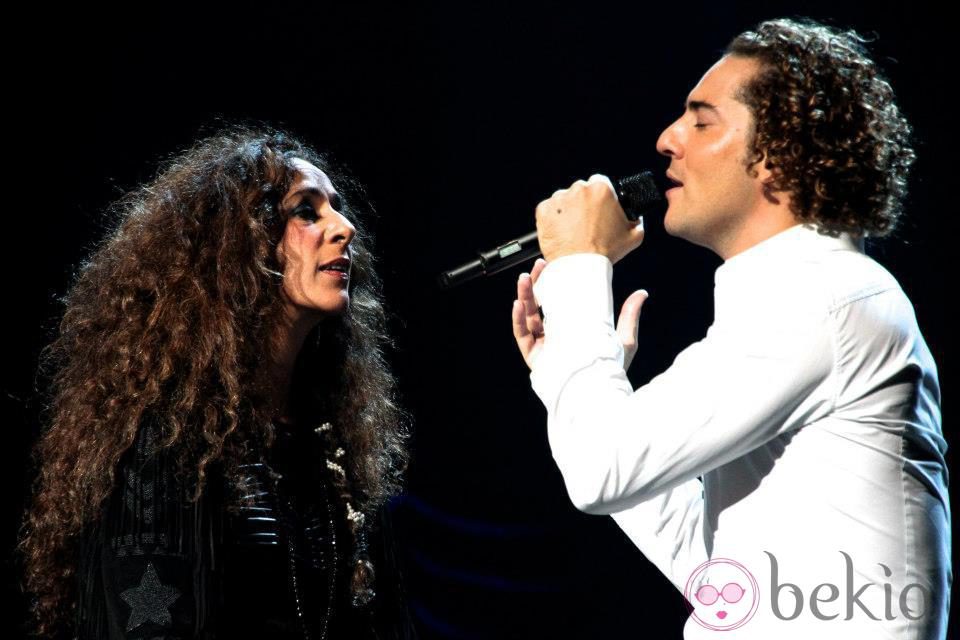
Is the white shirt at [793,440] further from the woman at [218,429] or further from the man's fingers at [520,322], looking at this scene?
the woman at [218,429]

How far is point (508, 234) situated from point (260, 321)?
137cm

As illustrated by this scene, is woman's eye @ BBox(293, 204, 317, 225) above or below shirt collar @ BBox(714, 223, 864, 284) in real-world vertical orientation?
above

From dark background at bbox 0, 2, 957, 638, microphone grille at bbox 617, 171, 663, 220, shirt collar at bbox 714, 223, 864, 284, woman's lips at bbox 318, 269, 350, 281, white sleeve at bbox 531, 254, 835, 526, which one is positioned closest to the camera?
white sleeve at bbox 531, 254, 835, 526

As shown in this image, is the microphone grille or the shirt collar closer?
the shirt collar

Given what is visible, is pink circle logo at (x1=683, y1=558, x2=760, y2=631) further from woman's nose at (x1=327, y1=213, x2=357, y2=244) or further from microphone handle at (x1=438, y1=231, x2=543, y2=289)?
woman's nose at (x1=327, y1=213, x2=357, y2=244)

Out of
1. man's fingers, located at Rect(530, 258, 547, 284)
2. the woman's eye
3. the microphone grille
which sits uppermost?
the woman's eye

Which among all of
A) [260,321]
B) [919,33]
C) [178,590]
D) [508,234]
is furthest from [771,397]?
[919,33]

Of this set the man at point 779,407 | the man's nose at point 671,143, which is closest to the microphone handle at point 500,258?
the man at point 779,407

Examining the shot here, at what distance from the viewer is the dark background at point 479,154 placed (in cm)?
272

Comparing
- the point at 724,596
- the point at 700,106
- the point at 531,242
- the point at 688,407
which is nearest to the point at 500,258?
the point at 531,242

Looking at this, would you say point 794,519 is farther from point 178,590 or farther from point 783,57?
point 178,590

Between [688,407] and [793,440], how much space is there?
0.18m

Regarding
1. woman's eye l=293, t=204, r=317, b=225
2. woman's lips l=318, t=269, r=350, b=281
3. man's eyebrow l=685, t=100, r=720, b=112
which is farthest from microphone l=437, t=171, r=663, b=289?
woman's eye l=293, t=204, r=317, b=225

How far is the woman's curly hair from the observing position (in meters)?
1.44
